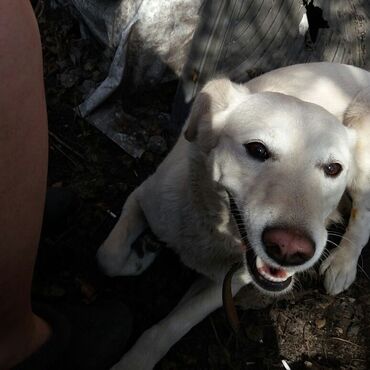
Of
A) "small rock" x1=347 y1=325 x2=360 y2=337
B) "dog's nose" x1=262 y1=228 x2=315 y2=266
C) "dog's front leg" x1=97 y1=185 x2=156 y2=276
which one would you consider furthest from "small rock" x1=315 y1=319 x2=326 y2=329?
"dog's nose" x1=262 y1=228 x2=315 y2=266

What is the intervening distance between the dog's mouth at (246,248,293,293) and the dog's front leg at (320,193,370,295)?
2.52ft

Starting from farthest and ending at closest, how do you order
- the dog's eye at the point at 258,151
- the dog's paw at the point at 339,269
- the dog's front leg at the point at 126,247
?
1. the dog's paw at the point at 339,269
2. the dog's front leg at the point at 126,247
3. the dog's eye at the point at 258,151

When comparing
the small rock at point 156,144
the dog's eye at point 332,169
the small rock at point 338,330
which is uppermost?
the dog's eye at point 332,169

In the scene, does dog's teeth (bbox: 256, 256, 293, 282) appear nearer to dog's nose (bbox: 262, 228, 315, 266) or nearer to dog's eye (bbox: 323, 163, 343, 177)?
dog's nose (bbox: 262, 228, 315, 266)

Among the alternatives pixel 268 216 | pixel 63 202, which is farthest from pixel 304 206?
pixel 63 202

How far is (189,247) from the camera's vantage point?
7.84 feet

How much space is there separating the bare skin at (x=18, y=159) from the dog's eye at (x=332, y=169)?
1.10 m

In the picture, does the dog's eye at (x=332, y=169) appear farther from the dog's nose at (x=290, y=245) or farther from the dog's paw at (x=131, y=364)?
the dog's paw at (x=131, y=364)

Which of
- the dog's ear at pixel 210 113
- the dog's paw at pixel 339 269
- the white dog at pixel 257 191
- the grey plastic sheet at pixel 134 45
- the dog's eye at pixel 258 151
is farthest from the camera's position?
the grey plastic sheet at pixel 134 45

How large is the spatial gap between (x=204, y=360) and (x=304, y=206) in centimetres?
110

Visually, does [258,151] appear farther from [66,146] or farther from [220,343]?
[66,146]

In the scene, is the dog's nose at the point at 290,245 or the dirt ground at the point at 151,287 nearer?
the dog's nose at the point at 290,245

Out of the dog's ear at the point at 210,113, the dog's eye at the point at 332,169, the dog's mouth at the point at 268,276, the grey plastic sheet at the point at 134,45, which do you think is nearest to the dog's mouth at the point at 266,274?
the dog's mouth at the point at 268,276

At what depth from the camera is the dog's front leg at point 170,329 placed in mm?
2195
